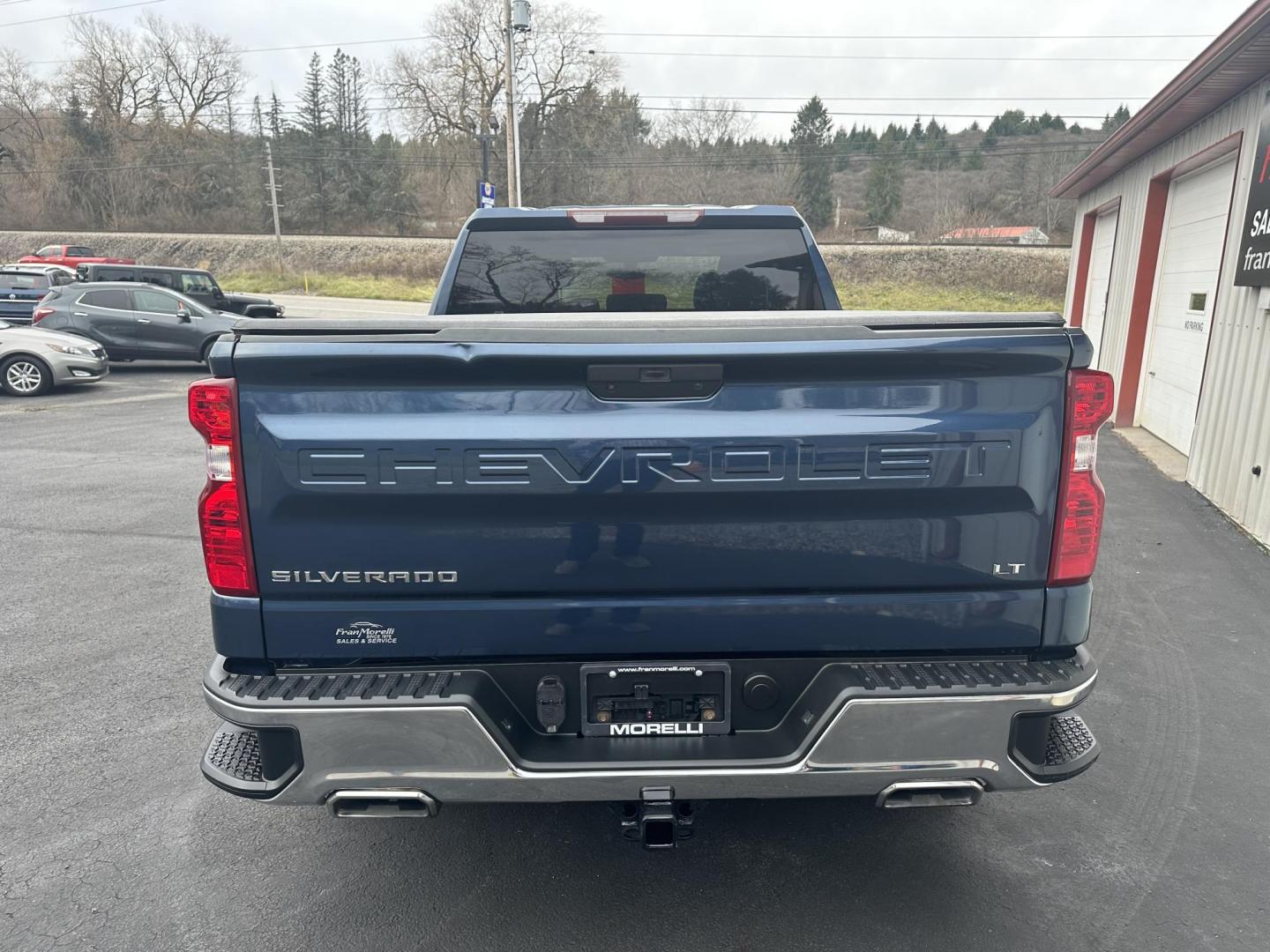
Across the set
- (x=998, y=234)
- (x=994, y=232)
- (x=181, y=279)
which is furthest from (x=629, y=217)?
(x=994, y=232)

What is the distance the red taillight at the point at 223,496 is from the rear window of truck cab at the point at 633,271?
197 centimetres

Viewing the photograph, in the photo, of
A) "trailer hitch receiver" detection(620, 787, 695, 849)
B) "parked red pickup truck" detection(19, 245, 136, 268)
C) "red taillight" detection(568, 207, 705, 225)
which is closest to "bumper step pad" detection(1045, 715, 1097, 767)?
"trailer hitch receiver" detection(620, 787, 695, 849)

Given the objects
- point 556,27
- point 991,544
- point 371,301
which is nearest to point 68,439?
point 991,544

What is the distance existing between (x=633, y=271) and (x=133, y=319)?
1626 centimetres

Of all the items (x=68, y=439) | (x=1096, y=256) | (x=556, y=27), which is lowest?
(x=68, y=439)

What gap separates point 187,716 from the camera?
13.1 feet

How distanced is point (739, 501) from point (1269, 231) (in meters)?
6.84

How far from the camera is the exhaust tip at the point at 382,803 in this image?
229cm

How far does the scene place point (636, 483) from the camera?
2205 mm

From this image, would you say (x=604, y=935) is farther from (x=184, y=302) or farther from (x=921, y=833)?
(x=184, y=302)

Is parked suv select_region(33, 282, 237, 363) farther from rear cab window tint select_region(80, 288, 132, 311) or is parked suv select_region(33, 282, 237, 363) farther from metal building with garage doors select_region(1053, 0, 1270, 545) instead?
metal building with garage doors select_region(1053, 0, 1270, 545)

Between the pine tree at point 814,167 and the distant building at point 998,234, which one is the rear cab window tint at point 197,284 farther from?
the pine tree at point 814,167

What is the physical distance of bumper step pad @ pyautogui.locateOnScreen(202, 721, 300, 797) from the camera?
2.29 m

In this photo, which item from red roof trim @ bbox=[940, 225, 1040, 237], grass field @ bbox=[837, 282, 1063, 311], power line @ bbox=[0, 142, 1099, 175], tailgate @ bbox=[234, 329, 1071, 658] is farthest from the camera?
power line @ bbox=[0, 142, 1099, 175]
